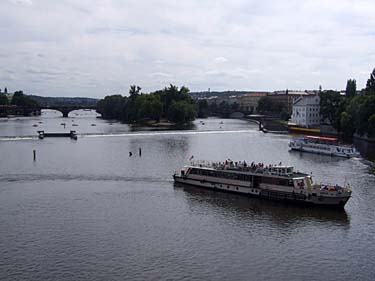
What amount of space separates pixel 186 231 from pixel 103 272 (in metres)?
8.37

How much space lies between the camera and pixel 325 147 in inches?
3145

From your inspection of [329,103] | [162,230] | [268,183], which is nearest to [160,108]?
[329,103]

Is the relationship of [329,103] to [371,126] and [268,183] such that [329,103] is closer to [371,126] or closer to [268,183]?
[371,126]

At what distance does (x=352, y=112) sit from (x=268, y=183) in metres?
61.3

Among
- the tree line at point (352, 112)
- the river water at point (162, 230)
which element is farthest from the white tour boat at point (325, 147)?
the river water at point (162, 230)

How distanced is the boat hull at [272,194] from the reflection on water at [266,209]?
41cm

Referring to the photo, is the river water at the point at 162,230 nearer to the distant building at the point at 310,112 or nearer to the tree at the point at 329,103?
the tree at the point at 329,103

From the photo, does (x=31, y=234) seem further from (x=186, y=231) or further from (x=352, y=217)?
(x=352, y=217)

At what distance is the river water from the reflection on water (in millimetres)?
79

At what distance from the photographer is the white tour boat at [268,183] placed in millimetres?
40594

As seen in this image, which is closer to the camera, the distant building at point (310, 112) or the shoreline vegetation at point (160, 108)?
the distant building at point (310, 112)

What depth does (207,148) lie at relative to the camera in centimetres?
8338

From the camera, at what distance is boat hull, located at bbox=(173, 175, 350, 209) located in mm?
40312

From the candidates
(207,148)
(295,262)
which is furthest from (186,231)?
(207,148)
